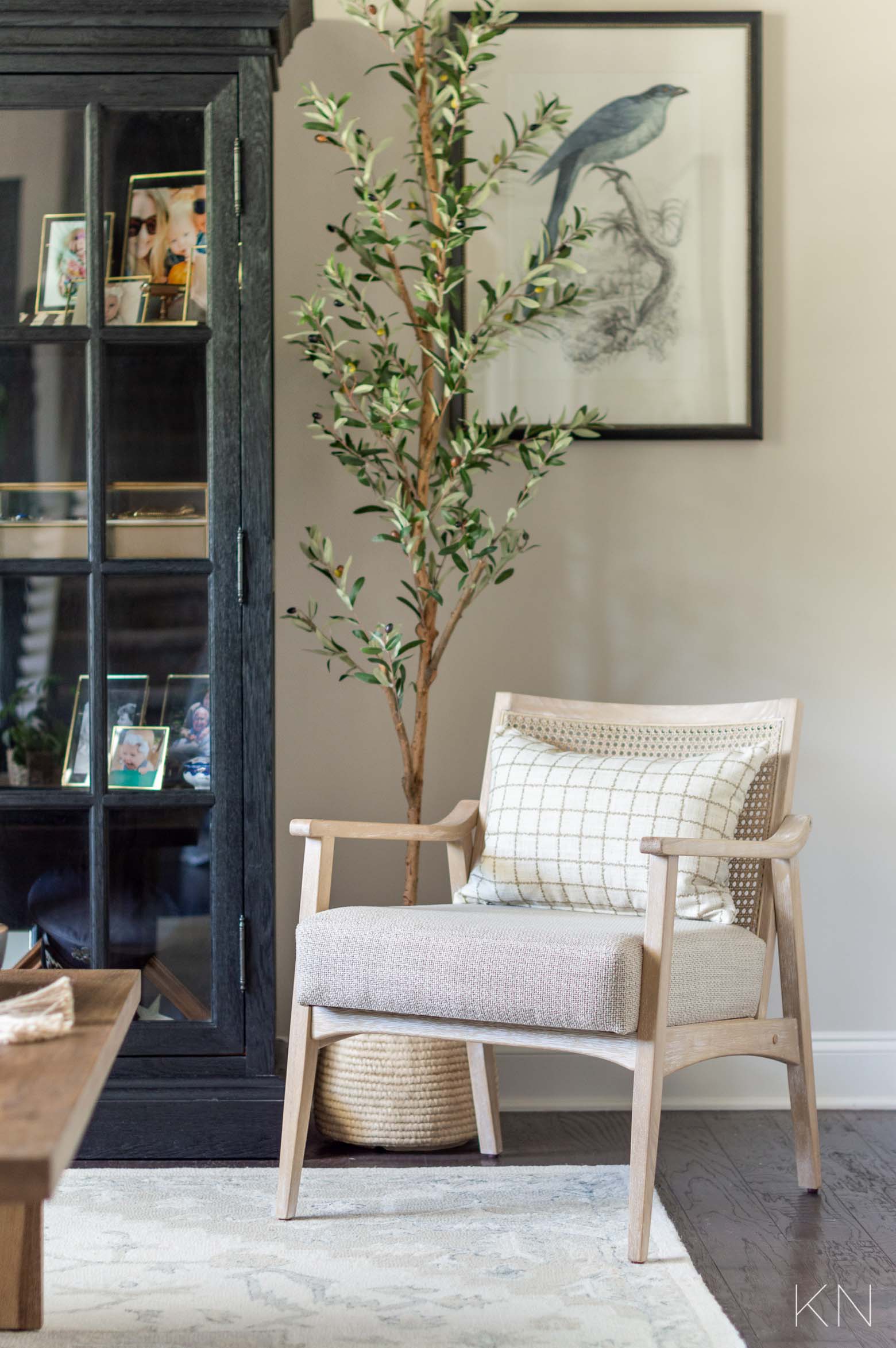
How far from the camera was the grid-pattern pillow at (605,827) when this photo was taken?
6.46 ft

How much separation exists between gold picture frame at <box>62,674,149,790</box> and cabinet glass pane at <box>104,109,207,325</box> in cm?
63

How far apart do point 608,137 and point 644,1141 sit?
1963 mm

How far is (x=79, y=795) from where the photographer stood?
2137 millimetres

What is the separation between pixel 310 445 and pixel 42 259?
2.13ft

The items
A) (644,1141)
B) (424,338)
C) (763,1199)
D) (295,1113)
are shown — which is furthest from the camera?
(424,338)

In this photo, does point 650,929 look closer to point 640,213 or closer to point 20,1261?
point 20,1261

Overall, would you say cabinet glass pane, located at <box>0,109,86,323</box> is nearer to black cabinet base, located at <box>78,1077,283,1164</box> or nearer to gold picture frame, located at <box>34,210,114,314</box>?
gold picture frame, located at <box>34,210,114,314</box>

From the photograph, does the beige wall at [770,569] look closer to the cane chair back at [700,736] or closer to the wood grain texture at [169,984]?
the cane chair back at [700,736]

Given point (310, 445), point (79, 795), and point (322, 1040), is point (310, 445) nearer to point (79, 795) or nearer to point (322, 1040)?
point (79, 795)

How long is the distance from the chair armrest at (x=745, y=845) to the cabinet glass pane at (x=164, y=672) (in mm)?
848

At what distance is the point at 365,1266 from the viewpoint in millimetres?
1651

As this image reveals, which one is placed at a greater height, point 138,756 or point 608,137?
point 608,137

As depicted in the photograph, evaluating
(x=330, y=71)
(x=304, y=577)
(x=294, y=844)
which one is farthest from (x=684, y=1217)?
(x=330, y=71)

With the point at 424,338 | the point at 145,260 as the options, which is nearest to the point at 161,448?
the point at 145,260
